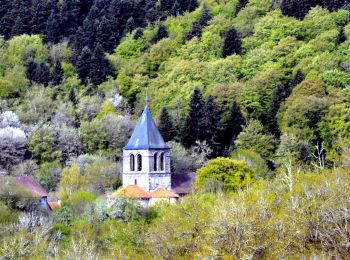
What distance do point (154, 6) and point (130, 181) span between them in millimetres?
46006

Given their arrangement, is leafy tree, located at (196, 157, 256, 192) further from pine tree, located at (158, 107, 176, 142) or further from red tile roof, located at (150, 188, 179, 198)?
pine tree, located at (158, 107, 176, 142)

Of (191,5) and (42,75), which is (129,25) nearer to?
(191,5)

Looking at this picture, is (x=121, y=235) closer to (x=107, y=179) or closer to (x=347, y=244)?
(x=347, y=244)

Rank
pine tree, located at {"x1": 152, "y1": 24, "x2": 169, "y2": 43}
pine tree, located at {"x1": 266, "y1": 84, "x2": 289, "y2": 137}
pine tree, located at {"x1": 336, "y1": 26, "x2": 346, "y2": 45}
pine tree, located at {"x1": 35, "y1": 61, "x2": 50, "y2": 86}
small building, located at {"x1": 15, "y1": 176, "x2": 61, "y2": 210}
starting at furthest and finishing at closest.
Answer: pine tree, located at {"x1": 152, "y1": 24, "x2": 169, "y2": 43} → pine tree, located at {"x1": 35, "y1": 61, "x2": 50, "y2": 86} → pine tree, located at {"x1": 336, "y1": 26, "x2": 346, "y2": 45} → pine tree, located at {"x1": 266, "y1": 84, "x2": 289, "y2": 137} → small building, located at {"x1": 15, "y1": 176, "x2": 61, "y2": 210}

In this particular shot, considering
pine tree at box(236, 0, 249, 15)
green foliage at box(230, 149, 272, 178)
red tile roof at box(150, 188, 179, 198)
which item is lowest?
red tile roof at box(150, 188, 179, 198)

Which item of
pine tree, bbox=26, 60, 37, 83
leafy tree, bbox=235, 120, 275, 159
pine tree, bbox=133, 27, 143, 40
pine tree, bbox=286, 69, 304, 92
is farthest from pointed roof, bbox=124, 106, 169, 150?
pine tree, bbox=133, 27, 143, 40

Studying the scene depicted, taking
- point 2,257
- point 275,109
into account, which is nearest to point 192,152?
point 275,109

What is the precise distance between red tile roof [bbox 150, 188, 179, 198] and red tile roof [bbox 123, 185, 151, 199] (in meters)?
0.36

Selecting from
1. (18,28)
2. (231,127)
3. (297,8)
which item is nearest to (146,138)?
(231,127)

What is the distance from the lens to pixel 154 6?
107m

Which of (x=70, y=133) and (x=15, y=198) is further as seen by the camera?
(x=70, y=133)

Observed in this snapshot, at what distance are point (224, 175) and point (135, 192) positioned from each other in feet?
17.4

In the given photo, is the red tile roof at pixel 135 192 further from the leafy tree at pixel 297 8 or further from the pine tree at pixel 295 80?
the leafy tree at pixel 297 8

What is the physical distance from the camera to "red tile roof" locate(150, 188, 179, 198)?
203ft
